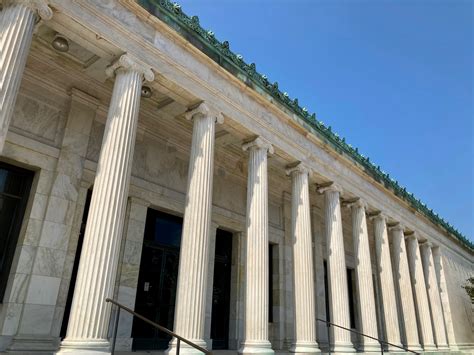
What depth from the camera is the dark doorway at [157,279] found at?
498 inches

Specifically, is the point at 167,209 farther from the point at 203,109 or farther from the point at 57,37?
the point at 57,37

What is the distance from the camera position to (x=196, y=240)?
33.2 ft

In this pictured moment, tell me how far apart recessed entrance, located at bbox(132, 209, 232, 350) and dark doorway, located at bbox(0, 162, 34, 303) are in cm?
410

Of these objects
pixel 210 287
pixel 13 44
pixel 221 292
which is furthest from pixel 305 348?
pixel 13 44

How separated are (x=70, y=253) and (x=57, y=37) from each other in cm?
586

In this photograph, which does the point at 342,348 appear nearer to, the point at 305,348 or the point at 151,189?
the point at 305,348

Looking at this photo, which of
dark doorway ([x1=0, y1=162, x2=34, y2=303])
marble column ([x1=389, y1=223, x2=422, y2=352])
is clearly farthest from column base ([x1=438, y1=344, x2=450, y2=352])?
dark doorway ([x1=0, y1=162, x2=34, y2=303])

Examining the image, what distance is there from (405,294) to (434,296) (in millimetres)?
5194

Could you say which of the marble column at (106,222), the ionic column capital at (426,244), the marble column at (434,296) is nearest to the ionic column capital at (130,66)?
the marble column at (106,222)

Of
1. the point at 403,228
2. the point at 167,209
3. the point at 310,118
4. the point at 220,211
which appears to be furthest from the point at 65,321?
the point at 403,228

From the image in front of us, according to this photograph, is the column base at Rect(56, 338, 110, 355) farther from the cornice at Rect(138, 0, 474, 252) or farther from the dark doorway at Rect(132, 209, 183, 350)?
the cornice at Rect(138, 0, 474, 252)

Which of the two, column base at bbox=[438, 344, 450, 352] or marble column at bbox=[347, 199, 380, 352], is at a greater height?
marble column at bbox=[347, 199, 380, 352]

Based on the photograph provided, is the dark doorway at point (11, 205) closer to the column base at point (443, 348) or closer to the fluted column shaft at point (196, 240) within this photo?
the fluted column shaft at point (196, 240)

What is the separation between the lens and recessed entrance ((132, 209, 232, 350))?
12.8 metres
